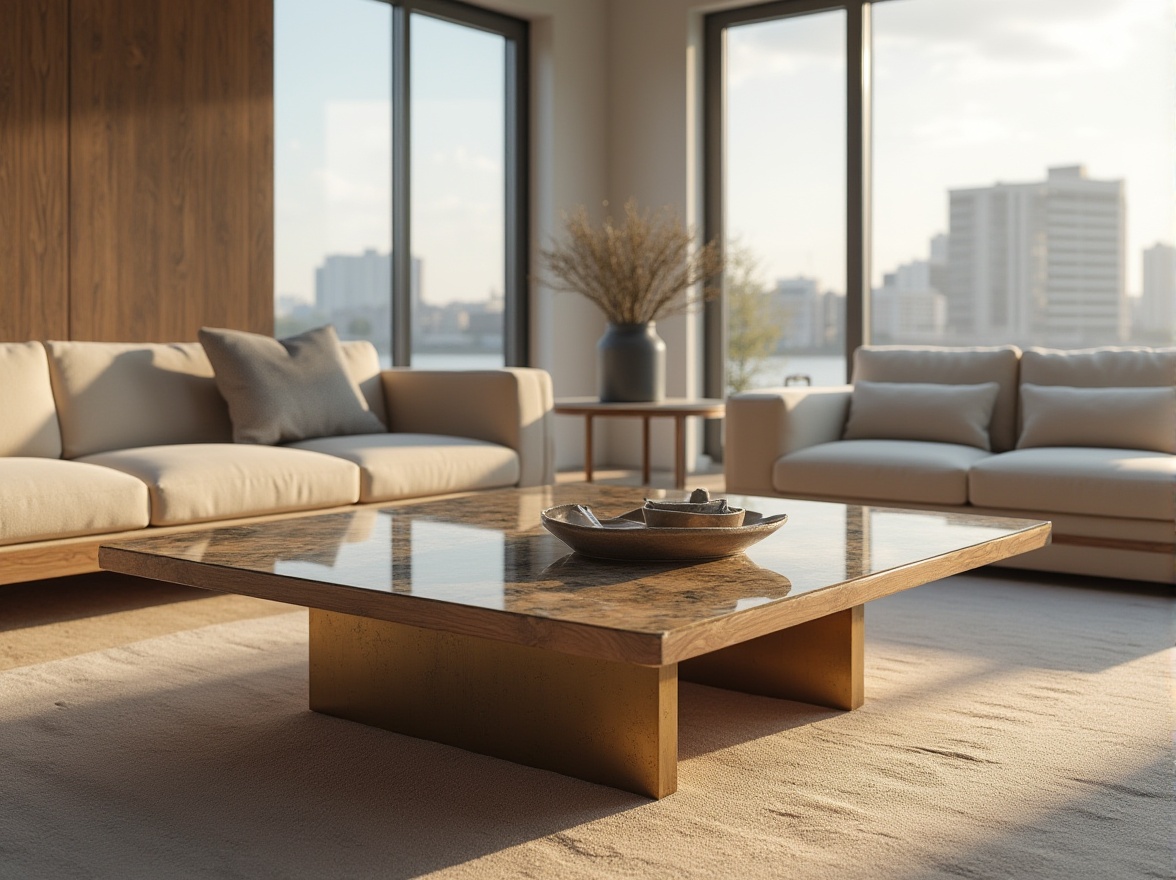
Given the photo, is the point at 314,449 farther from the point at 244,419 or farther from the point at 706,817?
the point at 706,817

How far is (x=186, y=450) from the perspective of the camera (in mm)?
3748

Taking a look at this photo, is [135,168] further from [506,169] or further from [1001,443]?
[1001,443]

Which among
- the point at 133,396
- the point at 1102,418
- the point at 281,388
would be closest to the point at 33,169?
the point at 133,396

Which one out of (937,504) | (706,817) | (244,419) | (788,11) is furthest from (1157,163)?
(706,817)

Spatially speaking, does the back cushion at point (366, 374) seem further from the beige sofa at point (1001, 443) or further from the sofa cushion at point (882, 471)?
the sofa cushion at point (882, 471)

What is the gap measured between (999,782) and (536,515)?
3.82 ft

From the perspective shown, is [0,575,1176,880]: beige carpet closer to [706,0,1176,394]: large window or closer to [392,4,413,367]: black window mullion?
[392,4,413,367]: black window mullion

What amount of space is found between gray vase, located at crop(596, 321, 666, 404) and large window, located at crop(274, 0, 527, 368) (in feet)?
4.93

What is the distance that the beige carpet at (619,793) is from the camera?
175 centimetres

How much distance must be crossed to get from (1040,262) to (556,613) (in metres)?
5.33

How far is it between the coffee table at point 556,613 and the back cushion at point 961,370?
1.97 m

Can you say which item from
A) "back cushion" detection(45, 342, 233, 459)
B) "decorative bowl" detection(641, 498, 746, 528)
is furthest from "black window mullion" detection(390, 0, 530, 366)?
"decorative bowl" detection(641, 498, 746, 528)

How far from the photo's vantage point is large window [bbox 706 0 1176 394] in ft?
19.9

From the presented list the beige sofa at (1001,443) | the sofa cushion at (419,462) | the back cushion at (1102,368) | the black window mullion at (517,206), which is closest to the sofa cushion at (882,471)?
the beige sofa at (1001,443)
